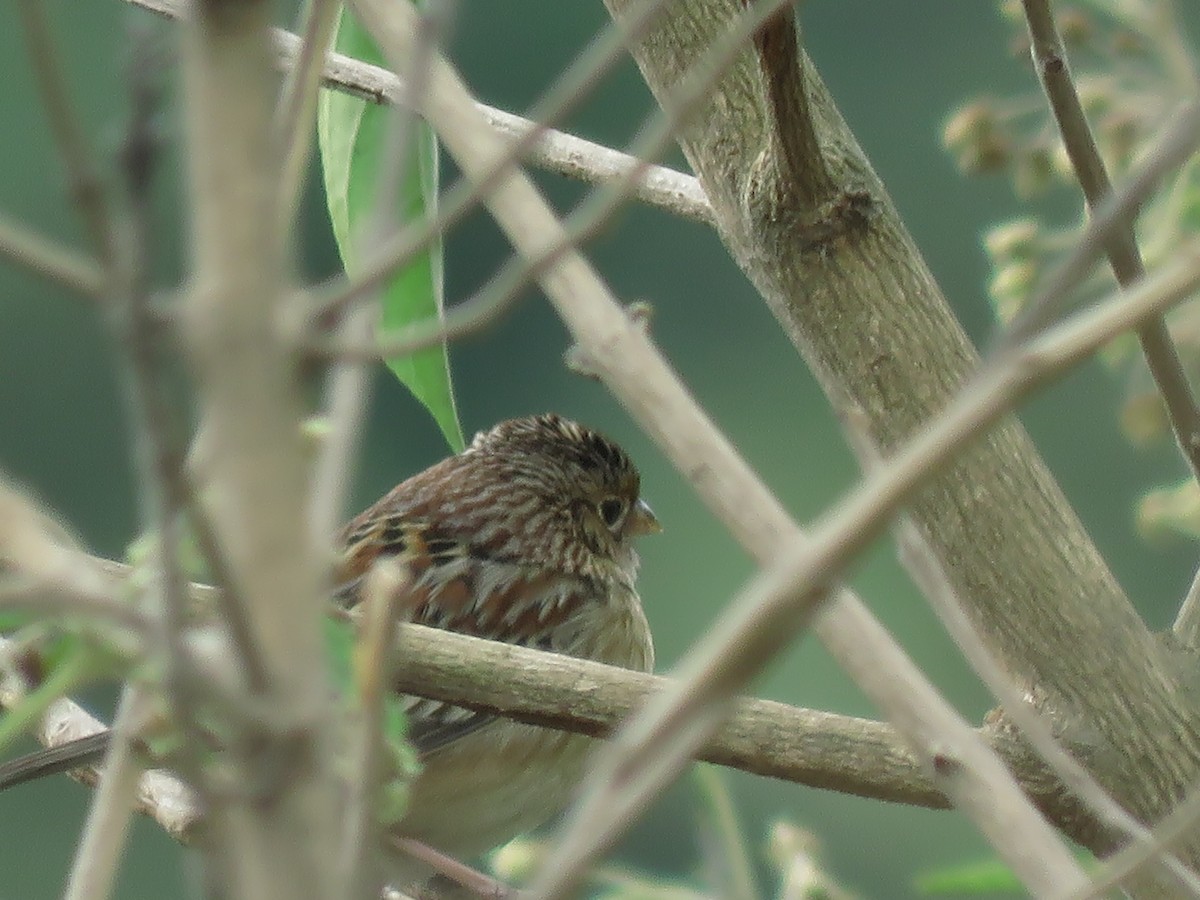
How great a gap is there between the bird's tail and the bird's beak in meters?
1.90

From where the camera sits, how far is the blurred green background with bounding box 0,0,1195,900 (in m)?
13.9

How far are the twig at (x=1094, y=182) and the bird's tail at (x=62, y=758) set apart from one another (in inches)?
54.6

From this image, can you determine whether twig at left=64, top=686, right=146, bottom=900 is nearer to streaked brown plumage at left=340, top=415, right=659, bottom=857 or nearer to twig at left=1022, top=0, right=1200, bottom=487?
twig at left=1022, top=0, right=1200, bottom=487

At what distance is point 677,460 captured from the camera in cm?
101

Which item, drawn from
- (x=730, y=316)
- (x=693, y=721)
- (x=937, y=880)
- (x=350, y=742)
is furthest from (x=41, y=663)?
(x=730, y=316)

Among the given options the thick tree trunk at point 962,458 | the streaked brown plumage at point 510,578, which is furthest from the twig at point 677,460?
the streaked brown plumage at point 510,578

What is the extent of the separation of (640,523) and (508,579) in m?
0.55

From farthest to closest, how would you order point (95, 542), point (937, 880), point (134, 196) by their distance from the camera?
point (95, 542)
point (937, 880)
point (134, 196)

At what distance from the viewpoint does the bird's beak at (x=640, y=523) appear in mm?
4316

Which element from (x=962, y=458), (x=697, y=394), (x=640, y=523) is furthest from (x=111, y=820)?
(x=697, y=394)

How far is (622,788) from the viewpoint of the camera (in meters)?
0.72

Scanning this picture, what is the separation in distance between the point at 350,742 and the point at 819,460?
1388 cm

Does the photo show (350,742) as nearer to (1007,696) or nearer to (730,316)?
(1007,696)

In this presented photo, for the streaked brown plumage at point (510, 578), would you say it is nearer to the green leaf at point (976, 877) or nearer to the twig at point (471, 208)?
the green leaf at point (976, 877)
